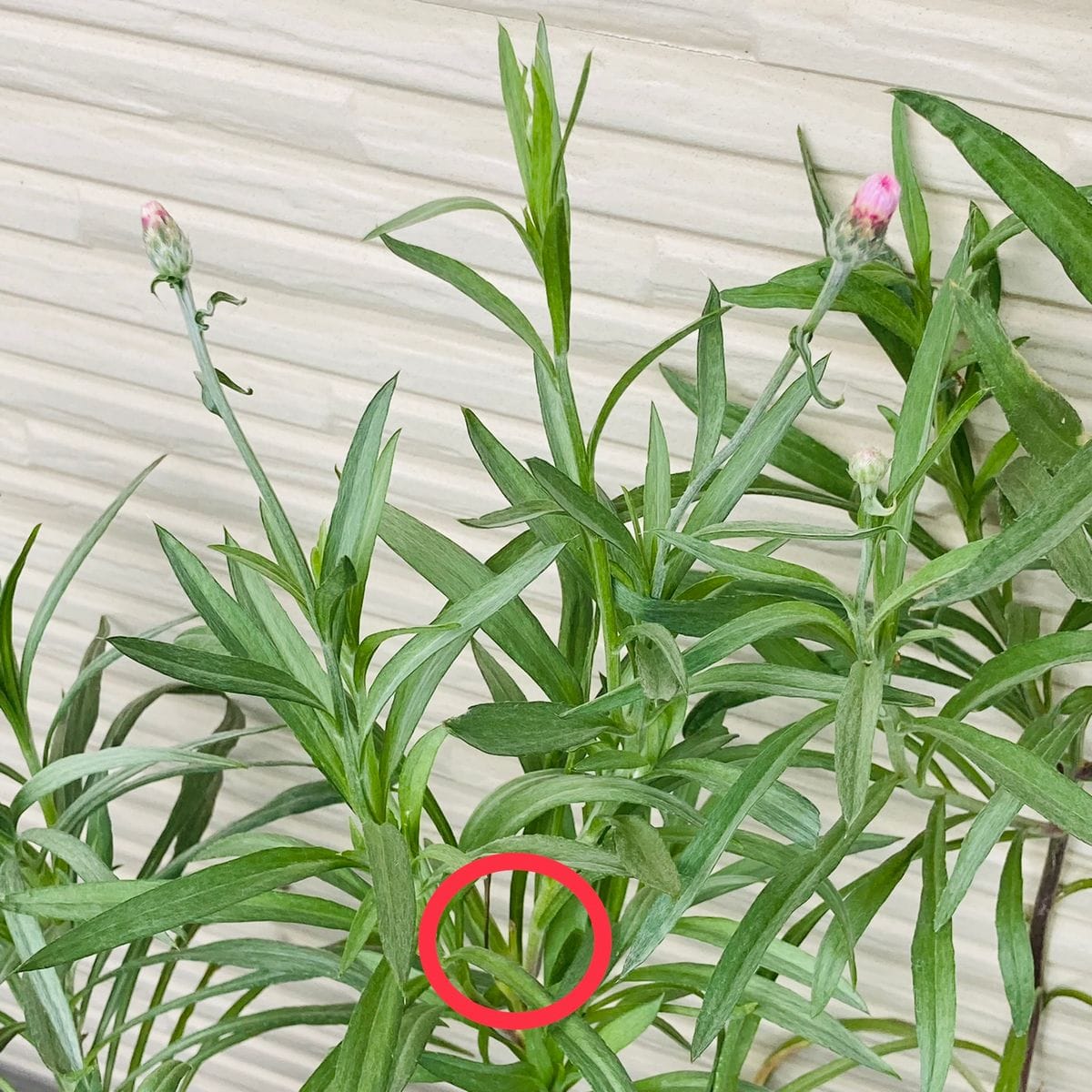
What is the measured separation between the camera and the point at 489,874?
0.67m

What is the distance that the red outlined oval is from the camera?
65 cm

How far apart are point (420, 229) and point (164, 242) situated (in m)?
0.36

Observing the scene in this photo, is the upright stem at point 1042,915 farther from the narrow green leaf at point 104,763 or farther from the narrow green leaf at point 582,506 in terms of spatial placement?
the narrow green leaf at point 104,763

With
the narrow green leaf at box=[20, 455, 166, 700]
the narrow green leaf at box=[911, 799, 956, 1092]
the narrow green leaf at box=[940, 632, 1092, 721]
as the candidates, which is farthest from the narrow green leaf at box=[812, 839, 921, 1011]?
the narrow green leaf at box=[20, 455, 166, 700]

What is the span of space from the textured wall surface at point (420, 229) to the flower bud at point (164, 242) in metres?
0.34

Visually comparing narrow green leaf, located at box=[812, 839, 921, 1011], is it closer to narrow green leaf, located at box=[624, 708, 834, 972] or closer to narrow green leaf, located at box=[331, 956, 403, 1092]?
narrow green leaf, located at box=[624, 708, 834, 972]

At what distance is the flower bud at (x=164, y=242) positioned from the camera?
1.98ft

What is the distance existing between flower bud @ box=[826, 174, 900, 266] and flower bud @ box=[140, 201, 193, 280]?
0.34 metres

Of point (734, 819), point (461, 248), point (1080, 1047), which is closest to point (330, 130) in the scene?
point (461, 248)

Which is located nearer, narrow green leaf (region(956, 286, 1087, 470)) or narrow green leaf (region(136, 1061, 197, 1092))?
narrow green leaf (region(956, 286, 1087, 470))

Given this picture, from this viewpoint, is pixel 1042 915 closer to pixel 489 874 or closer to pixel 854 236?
pixel 489 874

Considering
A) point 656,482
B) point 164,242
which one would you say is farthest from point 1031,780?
point 164,242

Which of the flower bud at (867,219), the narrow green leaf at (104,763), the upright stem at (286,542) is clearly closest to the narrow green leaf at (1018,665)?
the flower bud at (867,219)

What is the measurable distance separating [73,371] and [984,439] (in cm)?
83
